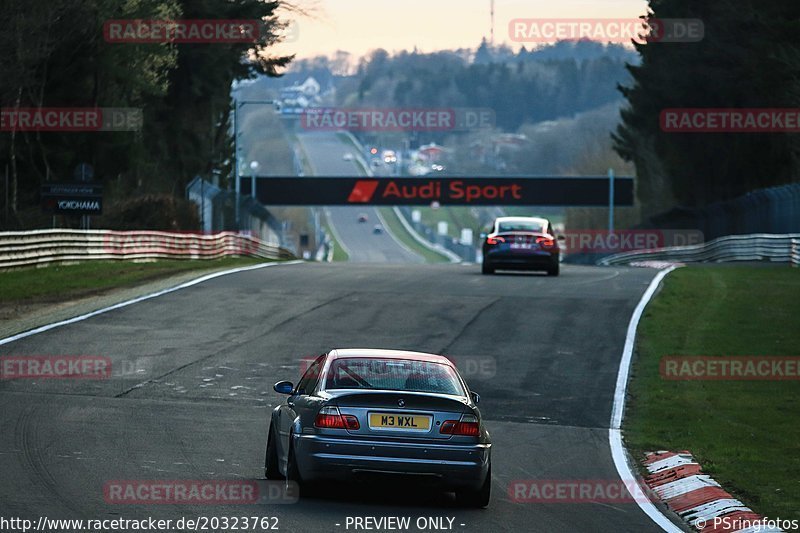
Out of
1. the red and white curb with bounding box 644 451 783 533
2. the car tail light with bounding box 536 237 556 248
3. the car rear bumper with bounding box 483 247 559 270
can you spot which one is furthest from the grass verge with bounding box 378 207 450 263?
the red and white curb with bounding box 644 451 783 533

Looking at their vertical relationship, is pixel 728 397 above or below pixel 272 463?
below

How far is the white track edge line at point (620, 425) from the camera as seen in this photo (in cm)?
1068

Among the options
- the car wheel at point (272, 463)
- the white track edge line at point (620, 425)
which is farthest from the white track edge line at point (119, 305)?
the car wheel at point (272, 463)

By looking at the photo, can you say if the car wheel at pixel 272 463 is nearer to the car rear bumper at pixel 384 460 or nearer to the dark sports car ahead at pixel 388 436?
the dark sports car ahead at pixel 388 436

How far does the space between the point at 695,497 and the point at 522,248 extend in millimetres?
22417

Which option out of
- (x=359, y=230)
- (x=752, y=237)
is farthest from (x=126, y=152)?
(x=359, y=230)

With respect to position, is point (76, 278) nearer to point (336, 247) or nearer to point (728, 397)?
point (728, 397)

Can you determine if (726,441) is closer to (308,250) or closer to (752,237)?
(752,237)

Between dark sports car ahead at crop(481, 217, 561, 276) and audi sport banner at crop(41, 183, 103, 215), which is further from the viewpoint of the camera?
audi sport banner at crop(41, 183, 103, 215)

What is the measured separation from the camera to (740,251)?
49.4 m

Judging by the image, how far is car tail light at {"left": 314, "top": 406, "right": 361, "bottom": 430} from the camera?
10141mm

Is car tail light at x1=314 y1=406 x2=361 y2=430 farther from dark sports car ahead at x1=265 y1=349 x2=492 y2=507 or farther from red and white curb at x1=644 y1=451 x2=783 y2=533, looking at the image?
red and white curb at x1=644 y1=451 x2=783 y2=533

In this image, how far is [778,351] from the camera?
21.7 m

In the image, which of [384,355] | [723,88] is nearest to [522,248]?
[384,355]
